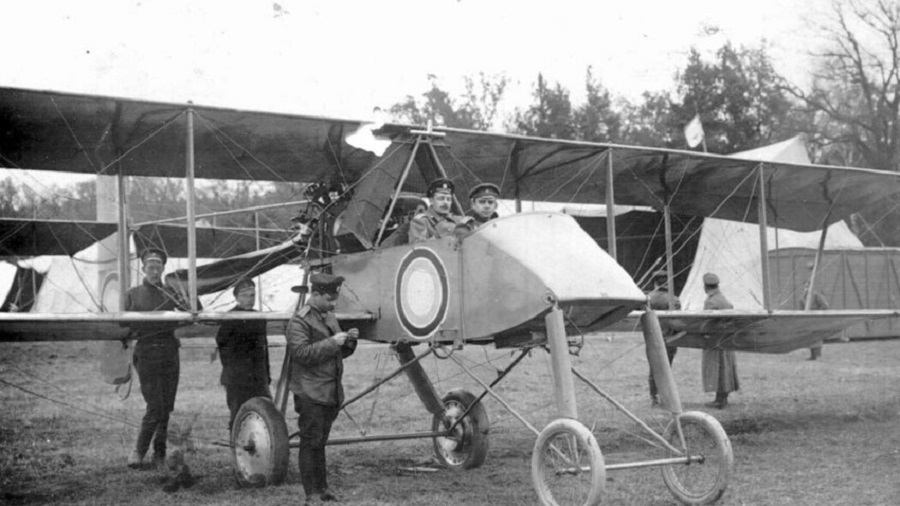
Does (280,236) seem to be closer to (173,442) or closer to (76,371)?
(173,442)

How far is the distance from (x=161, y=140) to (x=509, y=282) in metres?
3.88

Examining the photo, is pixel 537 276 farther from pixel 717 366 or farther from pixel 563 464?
pixel 717 366

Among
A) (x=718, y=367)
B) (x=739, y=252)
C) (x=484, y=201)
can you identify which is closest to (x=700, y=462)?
(x=484, y=201)

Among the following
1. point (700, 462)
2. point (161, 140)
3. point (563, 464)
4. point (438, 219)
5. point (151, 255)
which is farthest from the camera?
point (151, 255)

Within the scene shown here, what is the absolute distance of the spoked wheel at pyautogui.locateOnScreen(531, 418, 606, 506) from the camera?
17.9ft

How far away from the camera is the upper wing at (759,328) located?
32.8ft

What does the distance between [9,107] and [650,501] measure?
5.85 m

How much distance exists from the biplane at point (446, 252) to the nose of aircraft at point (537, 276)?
0.01 metres

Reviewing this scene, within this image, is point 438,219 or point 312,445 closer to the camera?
point 312,445

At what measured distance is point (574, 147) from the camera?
911cm

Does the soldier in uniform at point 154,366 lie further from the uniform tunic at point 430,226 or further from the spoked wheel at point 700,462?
the spoked wheel at point 700,462

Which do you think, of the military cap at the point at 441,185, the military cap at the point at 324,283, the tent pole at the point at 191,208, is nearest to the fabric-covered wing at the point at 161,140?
the tent pole at the point at 191,208

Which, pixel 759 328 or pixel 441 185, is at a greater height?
pixel 441 185

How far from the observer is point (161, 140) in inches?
326
